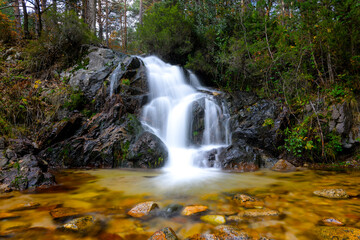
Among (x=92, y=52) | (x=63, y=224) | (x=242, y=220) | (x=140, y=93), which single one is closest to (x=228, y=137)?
(x=140, y=93)

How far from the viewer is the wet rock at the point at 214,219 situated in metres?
1.95

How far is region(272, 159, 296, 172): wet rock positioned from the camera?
4704 millimetres

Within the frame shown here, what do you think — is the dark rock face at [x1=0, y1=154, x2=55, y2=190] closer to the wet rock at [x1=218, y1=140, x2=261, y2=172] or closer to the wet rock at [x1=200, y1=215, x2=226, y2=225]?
the wet rock at [x1=200, y1=215, x2=226, y2=225]

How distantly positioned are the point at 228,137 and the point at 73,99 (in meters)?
5.32

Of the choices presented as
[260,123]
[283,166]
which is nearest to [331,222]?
[283,166]

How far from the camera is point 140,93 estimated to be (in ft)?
23.5

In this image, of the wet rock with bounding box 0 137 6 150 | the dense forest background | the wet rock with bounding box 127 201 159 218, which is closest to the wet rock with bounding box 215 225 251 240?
the wet rock with bounding box 127 201 159 218

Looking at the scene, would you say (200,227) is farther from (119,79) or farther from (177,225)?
(119,79)

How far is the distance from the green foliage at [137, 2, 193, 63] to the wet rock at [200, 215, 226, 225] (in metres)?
8.96

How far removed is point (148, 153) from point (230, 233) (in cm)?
375

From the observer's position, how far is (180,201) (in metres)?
2.62

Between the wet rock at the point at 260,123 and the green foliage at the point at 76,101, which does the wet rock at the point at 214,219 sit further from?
the green foliage at the point at 76,101

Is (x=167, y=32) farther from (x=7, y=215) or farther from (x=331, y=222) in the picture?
(x=331, y=222)

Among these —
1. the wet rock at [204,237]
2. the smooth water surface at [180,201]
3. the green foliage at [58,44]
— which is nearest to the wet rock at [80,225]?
the smooth water surface at [180,201]
